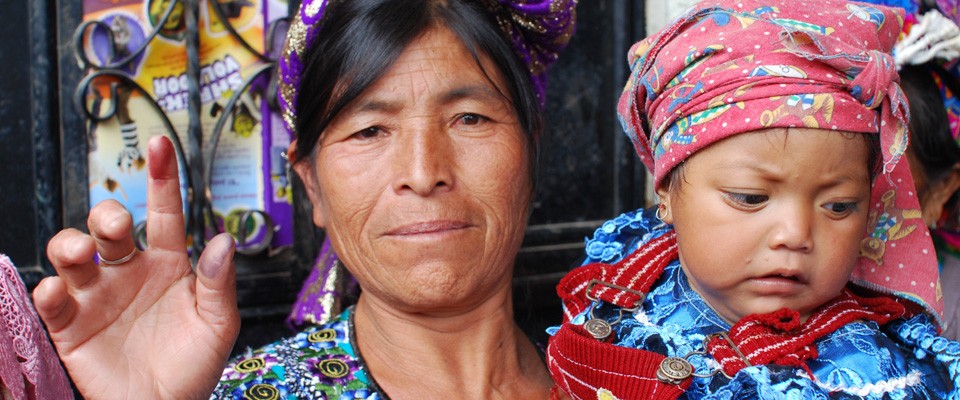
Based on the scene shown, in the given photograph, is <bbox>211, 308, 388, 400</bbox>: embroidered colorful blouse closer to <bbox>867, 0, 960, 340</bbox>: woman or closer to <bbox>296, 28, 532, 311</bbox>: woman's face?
<bbox>296, 28, 532, 311</bbox>: woman's face

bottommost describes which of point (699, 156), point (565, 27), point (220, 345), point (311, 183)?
point (220, 345)

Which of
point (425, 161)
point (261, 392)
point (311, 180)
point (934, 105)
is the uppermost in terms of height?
point (934, 105)

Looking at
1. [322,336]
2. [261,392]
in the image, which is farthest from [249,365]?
[322,336]

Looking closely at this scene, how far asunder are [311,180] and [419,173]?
16.0 inches

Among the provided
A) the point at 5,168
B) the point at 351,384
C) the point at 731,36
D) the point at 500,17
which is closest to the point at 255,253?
the point at 5,168

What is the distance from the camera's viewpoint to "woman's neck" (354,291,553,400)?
87.3 inches

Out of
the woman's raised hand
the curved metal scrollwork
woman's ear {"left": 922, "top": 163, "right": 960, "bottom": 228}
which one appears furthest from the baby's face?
the curved metal scrollwork

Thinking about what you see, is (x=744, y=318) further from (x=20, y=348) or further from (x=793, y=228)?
(x=20, y=348)

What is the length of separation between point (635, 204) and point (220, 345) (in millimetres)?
2412

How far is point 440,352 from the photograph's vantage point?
2.25 meters

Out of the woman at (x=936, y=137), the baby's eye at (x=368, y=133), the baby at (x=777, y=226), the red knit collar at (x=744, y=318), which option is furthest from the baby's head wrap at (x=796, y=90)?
the woman at (x=936, y=137)

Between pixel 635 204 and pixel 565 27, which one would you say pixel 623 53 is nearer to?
pixel 635 204

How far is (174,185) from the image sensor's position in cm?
167

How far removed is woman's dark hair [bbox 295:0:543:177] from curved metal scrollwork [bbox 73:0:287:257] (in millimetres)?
780
